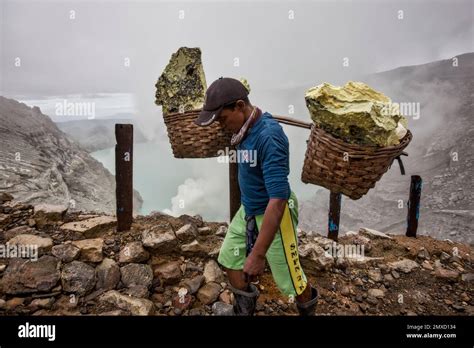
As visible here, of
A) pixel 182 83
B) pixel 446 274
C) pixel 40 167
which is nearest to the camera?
pixel 182 83

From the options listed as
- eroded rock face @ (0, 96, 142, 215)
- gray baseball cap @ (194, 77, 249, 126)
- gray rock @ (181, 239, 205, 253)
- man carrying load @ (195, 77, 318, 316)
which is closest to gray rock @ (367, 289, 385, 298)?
man carrying load @ (195, 77, 318, 316)

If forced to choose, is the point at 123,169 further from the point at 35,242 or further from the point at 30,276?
the point at 30,276

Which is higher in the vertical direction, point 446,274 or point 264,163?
point 264,163

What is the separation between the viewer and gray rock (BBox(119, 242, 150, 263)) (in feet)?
11.0

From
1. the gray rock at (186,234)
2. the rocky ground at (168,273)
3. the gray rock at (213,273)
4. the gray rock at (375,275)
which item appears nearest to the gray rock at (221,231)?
the rocky ground at (168,273)

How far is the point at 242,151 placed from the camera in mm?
2211

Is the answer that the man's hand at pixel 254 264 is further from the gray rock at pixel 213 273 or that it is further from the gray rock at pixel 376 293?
the gray rock at pixel 376 293

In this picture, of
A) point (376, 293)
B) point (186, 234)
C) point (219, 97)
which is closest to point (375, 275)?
point (376, 293)

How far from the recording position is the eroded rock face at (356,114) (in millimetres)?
2078

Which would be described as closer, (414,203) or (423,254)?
(423,254)

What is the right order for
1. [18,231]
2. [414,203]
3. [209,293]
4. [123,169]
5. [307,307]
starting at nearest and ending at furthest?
[307,307], [209,293], [18,231], [123,169], [414,203]

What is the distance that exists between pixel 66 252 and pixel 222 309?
1.92m

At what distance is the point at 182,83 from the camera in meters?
3.10
